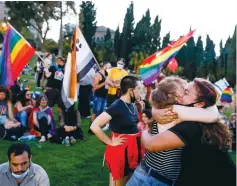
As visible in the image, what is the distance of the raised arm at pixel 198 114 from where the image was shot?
1986 millimetres

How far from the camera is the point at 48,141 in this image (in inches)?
276

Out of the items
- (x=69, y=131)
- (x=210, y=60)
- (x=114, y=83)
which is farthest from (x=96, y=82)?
(x=210, y=60)

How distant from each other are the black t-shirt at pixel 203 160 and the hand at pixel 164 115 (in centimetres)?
25

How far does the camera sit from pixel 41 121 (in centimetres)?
719

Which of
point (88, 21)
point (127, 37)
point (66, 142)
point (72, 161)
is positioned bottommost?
point (72, 161)

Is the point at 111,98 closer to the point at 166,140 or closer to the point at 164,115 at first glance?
the point at 164,115

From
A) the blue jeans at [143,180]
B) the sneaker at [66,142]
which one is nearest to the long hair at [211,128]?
the blue jeans at [143,180]

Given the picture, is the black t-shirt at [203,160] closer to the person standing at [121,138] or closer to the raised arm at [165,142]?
the raised arm at [165,142]

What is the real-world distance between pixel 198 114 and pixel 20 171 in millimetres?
1746

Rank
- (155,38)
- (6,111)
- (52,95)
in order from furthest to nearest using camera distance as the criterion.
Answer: (155,38) → (52,95) → (6,111)

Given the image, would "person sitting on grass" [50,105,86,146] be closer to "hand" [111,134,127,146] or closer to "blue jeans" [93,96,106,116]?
"blue jeans" [93,96,106,116]

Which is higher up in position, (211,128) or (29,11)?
(29,11)

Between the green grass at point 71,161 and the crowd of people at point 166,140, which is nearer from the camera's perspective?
the crowd of people at point 166,140

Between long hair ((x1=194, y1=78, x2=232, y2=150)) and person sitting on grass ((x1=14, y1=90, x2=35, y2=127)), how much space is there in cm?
579
